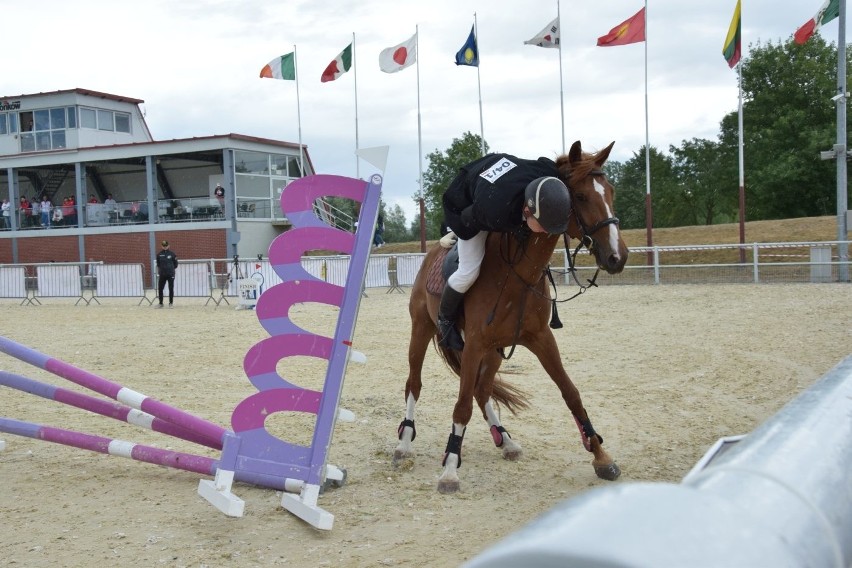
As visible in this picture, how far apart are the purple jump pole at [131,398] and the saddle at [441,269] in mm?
1948

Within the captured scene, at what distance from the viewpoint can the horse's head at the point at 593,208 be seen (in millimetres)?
4650

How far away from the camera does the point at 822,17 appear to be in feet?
74.6

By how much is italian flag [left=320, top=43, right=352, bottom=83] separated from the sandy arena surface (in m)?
18.7

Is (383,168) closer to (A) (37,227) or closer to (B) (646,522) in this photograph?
(B) (646,522)

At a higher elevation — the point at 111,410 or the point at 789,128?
the point at 789,128

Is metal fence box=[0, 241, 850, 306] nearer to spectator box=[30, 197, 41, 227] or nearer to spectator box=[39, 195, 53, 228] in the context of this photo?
spectator box=[39, 195, 53, 228]

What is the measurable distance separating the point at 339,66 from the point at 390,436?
2675 cm

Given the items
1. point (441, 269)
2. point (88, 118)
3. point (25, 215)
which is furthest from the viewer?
point (88, 118)

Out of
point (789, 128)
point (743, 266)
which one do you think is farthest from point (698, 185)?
point (743, 266)

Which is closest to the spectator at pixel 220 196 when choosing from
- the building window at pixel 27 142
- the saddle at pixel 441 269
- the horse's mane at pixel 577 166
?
the building window at pixel 27 142

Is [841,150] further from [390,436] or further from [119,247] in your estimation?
[119,247]

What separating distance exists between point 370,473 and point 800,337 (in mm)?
8460

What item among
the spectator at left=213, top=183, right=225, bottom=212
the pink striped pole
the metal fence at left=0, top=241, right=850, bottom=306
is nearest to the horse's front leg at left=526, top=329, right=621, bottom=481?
the pink striped pole

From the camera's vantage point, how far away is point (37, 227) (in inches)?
1585
